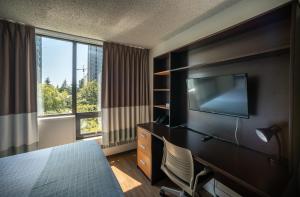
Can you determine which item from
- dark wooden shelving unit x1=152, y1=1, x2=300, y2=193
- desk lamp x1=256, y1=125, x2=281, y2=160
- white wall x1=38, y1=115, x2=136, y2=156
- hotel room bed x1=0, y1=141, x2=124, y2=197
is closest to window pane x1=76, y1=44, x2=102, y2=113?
white wall x1=38, y1=115, x2=136, y2=156

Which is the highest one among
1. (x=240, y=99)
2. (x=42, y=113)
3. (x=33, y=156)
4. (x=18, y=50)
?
(x=18, y=50)

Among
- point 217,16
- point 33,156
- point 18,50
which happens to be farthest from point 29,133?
point 217,16

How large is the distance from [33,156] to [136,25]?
7.02 ft

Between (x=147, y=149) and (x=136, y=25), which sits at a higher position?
(x=136, y=25)

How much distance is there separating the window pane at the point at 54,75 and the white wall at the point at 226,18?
6.77 ft

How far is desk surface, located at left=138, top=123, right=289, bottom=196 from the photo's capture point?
3.02ft

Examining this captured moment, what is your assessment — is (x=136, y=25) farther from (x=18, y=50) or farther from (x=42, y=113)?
(x=42, y=113)

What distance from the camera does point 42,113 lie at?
8.05 ft

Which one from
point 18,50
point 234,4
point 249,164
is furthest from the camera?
point 18,50

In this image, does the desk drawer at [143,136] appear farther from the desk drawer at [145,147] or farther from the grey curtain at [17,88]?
the grey curtain at [17,88]

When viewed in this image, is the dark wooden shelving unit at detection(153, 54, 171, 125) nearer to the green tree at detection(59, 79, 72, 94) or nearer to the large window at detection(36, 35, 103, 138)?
the large window at detection(36, 35, 103, 138)

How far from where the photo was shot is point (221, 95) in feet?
5.32

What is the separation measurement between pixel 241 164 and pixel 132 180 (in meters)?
1.64

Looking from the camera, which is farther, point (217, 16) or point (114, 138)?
point (114, 138)
